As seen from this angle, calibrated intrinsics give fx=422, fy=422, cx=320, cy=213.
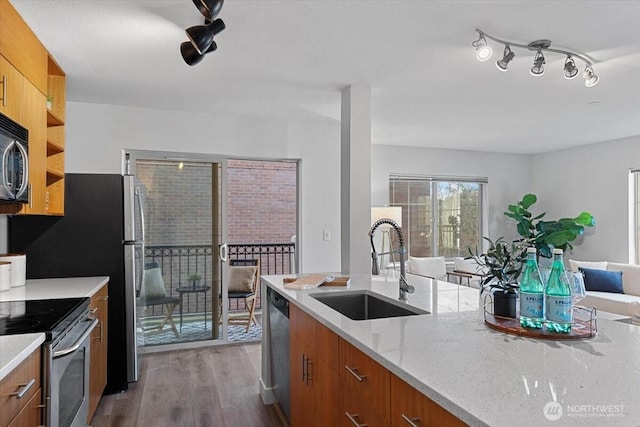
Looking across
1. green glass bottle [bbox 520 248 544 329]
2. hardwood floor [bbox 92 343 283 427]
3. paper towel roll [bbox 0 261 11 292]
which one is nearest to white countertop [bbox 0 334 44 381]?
paper towel roll [bbox 0 261 11 292]

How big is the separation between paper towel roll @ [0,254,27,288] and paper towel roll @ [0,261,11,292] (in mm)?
74

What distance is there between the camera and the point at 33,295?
2.50 metres

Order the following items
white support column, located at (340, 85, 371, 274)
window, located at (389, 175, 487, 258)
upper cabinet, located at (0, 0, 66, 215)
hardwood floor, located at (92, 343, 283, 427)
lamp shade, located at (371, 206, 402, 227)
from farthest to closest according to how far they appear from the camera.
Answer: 1. window, located at (389, 175, 487, 258)
2. lamp shade, located at (371, 206, 402, 227)
3. white support column, located at (340, 85, 371, 274)
4. hardwood floor, located at (92, 343, 283, 427)
5. upper cabinet, located at (0, 0, 66, 215)

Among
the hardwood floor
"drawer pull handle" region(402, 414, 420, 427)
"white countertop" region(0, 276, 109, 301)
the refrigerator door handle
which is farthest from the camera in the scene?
the refrigerator door handle

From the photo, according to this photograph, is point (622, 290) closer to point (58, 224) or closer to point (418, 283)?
point (418, 283)

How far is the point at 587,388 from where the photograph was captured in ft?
3.34

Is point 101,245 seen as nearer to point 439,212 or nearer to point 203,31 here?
point 203,31

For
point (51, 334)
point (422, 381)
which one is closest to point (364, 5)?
point (422, 381)

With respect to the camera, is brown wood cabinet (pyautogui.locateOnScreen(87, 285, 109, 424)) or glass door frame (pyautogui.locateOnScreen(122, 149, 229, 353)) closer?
brown wood cabinet (pyautogui.locateOnScreen(87, 285, 109, 424))

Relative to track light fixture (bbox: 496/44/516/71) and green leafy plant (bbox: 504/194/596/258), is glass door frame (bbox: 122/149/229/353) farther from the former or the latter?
green leafy plant (bbox: 504/194/596/258)

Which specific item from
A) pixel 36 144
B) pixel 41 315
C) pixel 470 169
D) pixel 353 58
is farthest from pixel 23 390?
pixel 470 169

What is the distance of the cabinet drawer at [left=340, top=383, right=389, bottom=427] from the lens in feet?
4.42

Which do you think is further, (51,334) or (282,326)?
(282,326)

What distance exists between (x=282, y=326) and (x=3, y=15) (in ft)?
7.02
